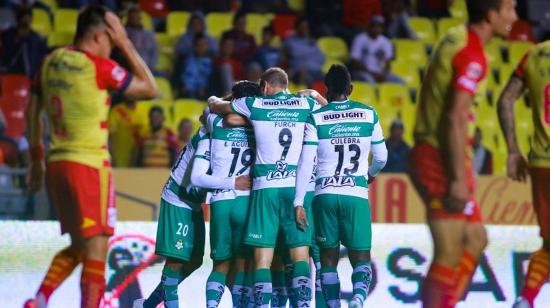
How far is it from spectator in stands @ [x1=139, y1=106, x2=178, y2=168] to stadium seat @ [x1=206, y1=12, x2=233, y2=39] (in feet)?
10.2

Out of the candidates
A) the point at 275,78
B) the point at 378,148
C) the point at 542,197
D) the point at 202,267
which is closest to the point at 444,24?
the point at 202,267

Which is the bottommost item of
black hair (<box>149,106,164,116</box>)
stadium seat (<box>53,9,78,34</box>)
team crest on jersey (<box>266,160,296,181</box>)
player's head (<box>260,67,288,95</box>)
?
team crest on jersey (<box>266,160,296,181</box>)

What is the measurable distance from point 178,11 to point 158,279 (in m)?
7.32

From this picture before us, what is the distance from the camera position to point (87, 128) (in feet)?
26.0

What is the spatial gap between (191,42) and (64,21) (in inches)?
74.3

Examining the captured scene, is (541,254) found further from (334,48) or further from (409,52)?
(409,52)

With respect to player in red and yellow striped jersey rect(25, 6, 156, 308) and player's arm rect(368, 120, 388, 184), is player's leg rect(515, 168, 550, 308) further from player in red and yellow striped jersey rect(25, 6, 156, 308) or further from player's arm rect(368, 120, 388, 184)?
player in red and yellow striped jersey rect(25, 6, 156, 308)

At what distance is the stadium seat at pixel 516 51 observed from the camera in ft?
61.5

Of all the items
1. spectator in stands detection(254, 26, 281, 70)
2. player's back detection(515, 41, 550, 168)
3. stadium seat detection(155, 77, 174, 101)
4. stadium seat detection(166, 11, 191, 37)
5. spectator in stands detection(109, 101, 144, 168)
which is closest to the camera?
player's back detection(515, 41, 550, 168)

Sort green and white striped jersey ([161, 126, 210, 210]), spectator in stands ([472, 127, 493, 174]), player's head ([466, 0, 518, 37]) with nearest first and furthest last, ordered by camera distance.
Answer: player's head ([466, 0, 518, 37])
green and white striped jersey ([161, 126, 210, 210])
spectator in stands ([472, 127, 493, 174])

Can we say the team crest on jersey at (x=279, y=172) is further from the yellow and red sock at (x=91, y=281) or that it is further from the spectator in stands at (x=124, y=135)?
the spectator in stands at (x=124, y=135)

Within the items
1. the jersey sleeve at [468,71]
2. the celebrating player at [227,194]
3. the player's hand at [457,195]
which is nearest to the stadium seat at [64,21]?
the celebrating player at [227,194]

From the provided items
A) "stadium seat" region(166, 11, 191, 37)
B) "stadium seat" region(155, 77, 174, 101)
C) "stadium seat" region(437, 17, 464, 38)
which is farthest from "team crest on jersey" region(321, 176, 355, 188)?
"stadium seat" region(437, 17, 464, 38)

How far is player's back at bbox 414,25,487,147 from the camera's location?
7.16 metres
